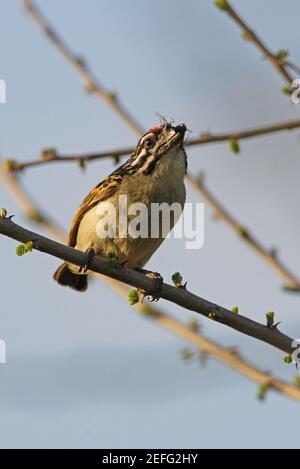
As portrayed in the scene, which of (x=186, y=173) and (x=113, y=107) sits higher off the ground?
(x=113, y=107)

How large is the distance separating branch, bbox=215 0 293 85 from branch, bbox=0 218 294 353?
1.55 metres

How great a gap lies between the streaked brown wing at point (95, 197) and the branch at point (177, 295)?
1623mm

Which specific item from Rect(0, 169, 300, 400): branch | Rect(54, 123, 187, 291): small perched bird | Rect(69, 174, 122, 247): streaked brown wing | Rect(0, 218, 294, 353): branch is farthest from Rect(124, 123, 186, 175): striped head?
Rect(0, 218, 294, 353): branch

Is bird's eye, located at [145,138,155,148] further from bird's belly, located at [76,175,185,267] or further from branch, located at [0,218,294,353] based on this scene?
branch, located at [0,218,294,353]

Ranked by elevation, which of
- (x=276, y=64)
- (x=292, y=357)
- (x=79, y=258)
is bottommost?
(x=292, y=357)

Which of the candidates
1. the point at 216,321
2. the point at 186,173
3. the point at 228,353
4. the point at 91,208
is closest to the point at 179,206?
the point at 186,173

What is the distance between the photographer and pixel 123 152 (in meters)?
5.02

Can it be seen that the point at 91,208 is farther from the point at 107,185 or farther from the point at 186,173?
the point at 186,173

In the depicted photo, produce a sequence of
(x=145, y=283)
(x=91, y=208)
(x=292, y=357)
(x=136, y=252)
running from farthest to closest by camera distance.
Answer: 1. (x=91, y=208)
2. (x=136, y=252)
3. (x=145, y=283)
4. (x=292, y=357)

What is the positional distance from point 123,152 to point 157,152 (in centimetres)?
102

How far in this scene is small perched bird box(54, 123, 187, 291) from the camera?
575 cm

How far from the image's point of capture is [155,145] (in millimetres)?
6039

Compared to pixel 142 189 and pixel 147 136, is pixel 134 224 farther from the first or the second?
pixel 147 136

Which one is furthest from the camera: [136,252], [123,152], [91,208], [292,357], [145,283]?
[91,208]
